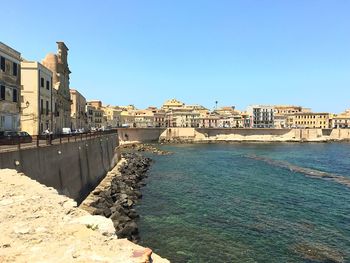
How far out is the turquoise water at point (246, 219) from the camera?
20109 millimetres

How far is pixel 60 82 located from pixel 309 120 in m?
156

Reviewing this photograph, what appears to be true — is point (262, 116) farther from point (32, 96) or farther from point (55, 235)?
point (55, 235)

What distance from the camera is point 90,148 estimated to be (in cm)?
3872

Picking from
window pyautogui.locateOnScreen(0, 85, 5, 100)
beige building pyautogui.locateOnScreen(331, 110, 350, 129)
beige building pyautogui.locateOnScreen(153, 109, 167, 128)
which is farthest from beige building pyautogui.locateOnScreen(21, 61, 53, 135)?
beige building pyautogui.locateOnScreen(331, 110, 350, 129)

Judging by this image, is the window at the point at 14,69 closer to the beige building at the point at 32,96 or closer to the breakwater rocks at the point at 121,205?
the beige building at the point at 32,96

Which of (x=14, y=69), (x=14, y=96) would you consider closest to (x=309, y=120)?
(x=14, y=96)

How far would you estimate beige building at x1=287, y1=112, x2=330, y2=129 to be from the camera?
186750 mm

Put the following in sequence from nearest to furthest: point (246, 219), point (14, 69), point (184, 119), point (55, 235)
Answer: point (55, 235)
point (246, 219)
point (14, 69)
point (184, 119)

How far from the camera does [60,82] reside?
207 feet

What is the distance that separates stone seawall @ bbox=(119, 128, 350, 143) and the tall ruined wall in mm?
89233

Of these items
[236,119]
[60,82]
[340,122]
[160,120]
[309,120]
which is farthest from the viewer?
[340,122]

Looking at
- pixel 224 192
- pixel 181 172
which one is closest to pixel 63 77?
pixel 181 172

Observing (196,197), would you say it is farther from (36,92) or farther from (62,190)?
(36,92)

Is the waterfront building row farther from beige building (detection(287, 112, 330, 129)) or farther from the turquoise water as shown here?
the turquoise water
